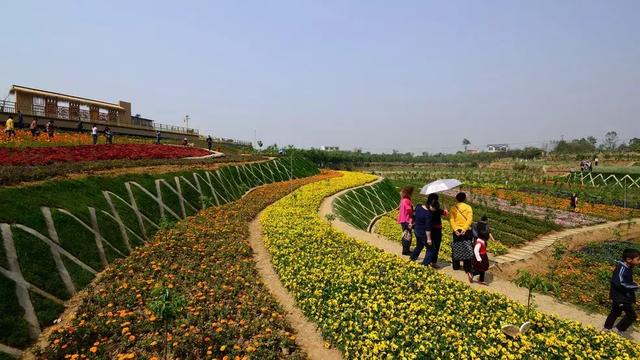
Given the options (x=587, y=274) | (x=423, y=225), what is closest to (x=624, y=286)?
(x=423, y=225)

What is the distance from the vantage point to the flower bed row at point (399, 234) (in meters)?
17.6

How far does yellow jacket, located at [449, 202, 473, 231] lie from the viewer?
416 inches

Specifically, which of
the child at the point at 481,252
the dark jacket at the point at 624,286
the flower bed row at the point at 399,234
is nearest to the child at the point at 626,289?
the dark jacket at the point at 624,286

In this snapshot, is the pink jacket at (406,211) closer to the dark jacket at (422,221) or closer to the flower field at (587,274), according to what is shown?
the dark jacket at (422,221)

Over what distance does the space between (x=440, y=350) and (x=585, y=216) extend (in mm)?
29546

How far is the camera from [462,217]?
10625 millimetres

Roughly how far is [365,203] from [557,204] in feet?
62.7

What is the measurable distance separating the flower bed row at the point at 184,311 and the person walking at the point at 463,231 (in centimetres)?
548

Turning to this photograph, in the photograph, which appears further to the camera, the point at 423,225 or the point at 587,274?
the point at 587,274

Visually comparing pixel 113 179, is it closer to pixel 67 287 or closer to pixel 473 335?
pixel 67 287

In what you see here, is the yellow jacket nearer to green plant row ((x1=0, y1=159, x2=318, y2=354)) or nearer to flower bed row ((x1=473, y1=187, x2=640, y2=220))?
green plant row ((x1=0, y1=159, x2=318, y2=354))

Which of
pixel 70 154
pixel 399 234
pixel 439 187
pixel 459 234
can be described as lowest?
pixel 399 234

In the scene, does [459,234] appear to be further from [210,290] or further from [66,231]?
[66,231]

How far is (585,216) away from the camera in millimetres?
29469
